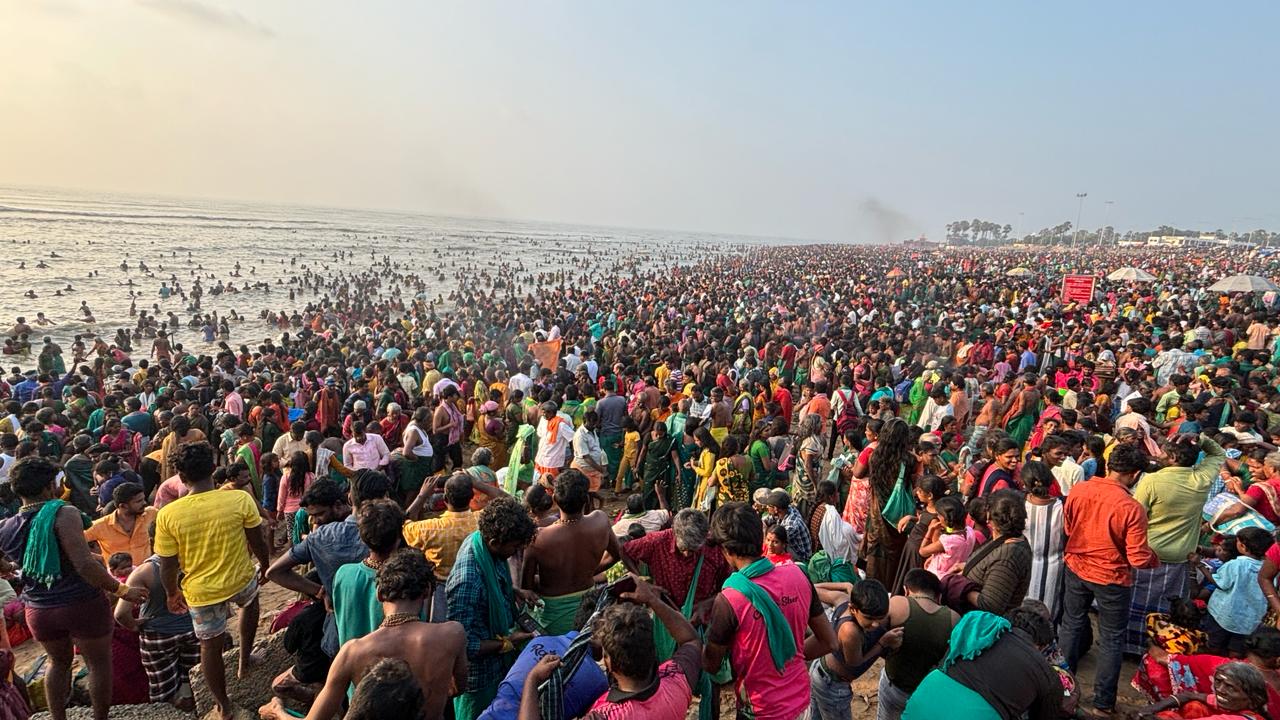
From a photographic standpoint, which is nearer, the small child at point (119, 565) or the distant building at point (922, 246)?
the small child at point (119, 565)

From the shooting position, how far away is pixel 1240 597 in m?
3.98

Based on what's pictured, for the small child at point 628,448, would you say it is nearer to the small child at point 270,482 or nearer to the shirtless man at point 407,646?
the small child at point 270,482

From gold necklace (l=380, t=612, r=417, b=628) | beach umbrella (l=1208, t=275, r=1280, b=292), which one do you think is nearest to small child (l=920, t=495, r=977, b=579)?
gold necklace (l=380, t=612, r=417, b=628)

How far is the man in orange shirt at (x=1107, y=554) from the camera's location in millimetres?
3684

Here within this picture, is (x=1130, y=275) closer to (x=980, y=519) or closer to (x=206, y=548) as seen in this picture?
(x=980, y=519)

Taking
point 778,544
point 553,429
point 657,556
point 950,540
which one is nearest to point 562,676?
point 657,556

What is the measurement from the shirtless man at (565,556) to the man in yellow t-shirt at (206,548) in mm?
1802

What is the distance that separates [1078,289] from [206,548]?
22.5 m

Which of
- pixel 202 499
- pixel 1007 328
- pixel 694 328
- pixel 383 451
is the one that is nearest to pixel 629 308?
pixel 694 328

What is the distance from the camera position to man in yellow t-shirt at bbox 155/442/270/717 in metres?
3.59

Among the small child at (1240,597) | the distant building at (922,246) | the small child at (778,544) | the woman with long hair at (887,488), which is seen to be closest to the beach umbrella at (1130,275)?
the small child at (1240,597)

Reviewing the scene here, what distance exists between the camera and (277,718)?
2.47 m

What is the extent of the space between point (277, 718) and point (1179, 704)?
4.53 meters

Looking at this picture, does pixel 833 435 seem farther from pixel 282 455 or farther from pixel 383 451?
pixel 282 455
